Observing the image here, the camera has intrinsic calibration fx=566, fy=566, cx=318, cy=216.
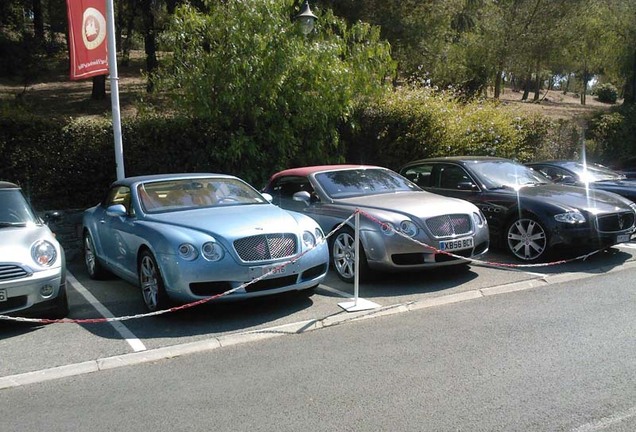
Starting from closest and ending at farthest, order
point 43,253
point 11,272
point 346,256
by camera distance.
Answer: point 11,272, point 43,253, point 346,256

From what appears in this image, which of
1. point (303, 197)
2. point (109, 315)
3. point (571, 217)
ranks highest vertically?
point (303, 197)

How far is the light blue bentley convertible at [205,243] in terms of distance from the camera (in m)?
5.63

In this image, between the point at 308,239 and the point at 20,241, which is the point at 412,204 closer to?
the point at 308,239

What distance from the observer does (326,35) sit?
1298cm

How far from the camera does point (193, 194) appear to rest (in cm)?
700

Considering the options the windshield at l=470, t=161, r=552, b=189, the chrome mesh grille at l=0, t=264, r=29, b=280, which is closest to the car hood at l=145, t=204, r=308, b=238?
the chrome mesh grille at l=0, t=264, r=29, b=280

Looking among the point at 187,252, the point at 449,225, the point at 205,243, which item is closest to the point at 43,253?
the point at 187,252

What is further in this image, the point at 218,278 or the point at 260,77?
the point at 260,77

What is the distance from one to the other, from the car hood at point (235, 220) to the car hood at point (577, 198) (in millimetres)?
3896

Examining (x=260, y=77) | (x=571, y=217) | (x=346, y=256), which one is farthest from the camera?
(x=260, y=77)

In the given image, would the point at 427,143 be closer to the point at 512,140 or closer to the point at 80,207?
the point at 512,140

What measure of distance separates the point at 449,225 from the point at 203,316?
3.24m

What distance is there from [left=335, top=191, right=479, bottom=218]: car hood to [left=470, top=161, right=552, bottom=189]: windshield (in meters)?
1.57

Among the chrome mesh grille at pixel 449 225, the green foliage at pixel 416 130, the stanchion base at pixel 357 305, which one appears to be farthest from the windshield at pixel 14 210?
the green foliage at pixel 416 130
